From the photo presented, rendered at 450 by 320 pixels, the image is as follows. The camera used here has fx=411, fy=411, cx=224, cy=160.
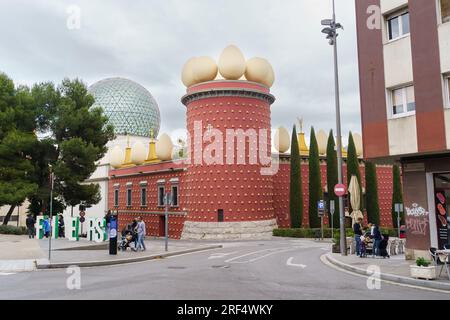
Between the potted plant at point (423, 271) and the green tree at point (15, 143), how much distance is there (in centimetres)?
2692

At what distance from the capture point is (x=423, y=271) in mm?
11391

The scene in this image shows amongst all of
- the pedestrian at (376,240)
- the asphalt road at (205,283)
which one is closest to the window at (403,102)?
the pedestrian at (376,240)

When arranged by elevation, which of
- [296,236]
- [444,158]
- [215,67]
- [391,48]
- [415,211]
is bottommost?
[296,236]

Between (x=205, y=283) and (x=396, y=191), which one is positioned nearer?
(x=205, y=283)

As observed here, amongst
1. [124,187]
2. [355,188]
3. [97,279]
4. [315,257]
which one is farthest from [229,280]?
[124,187]

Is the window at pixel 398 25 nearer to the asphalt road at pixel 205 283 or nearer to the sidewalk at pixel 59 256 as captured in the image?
the asphalt road at pixel 205 283

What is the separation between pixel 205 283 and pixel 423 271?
605cm

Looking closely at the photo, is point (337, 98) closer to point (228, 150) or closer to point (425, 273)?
point (425, 273)

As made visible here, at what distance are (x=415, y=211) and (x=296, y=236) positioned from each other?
19.8 meters

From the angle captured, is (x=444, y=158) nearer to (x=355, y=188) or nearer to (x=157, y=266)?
(x=355, y=188)

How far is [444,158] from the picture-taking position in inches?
589

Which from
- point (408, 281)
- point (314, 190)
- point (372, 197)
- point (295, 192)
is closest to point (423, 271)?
point (408, 281)

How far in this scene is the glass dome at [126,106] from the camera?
5834 cm

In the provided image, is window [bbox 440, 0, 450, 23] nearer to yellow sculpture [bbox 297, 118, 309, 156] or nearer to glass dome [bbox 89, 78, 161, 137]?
yellow sculpture [bbox 297, 118, 309, 156]
